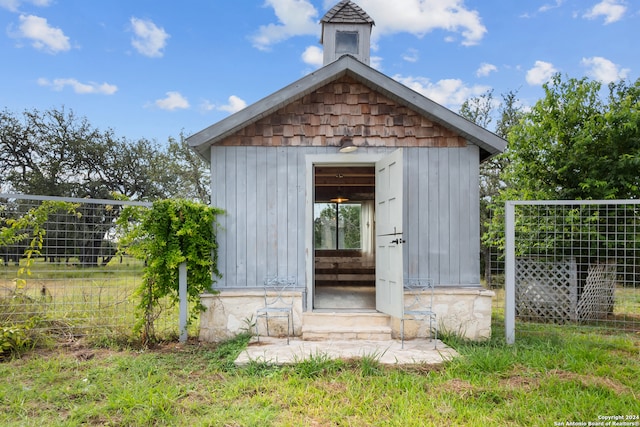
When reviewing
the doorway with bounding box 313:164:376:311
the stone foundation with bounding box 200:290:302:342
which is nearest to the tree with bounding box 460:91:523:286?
the doorway with bounding box 313:164:376:311

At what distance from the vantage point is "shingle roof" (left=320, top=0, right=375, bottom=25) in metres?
7.06

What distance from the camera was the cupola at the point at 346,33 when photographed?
23.3ft

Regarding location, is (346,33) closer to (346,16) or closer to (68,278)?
(346,16)

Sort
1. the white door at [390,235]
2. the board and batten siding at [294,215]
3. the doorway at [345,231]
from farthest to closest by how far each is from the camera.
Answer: the doorway at [345,231]
the board and batten siding at [294,215]
the white door at [390,235]

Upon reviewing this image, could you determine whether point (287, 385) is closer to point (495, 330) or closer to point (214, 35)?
point (495, 330)

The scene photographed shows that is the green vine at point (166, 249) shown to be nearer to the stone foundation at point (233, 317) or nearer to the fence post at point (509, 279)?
the stone foundation at point (233, 317)

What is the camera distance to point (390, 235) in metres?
4.65

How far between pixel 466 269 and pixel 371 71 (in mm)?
2737

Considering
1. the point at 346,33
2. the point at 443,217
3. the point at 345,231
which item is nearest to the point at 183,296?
the point at 443,217

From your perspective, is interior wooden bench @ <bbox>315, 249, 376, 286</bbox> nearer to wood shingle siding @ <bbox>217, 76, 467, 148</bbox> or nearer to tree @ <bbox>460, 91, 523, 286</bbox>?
wood shingle siding @ <bbox>217, 76, 467, 148</bbox>

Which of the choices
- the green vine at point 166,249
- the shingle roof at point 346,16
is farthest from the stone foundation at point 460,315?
the shingle roof at point 346,16

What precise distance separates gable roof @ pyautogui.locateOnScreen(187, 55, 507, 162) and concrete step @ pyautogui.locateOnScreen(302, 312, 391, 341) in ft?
8.11

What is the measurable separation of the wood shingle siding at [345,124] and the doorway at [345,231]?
6.12 ft

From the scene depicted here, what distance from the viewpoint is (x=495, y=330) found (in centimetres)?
512
